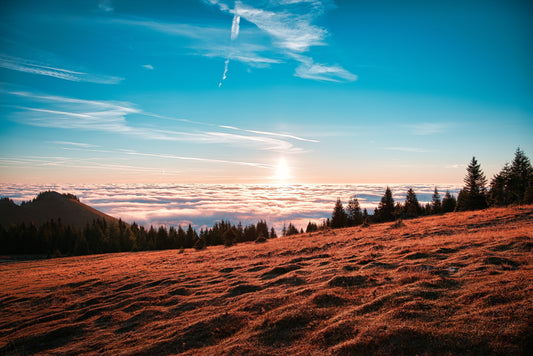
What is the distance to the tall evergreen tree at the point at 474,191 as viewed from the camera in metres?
59.5

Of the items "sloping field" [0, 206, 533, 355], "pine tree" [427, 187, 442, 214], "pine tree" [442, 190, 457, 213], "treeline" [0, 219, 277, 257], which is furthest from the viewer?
"treeline" [0, 219, 277, 257]

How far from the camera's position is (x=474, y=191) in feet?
198

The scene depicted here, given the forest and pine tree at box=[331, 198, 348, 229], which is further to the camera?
pine tree at box=[331, 198, 348, 229]

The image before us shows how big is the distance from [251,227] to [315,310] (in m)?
102

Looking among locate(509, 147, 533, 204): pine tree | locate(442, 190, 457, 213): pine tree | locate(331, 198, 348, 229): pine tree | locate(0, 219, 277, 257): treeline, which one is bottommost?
locate(0, 219, 277, 257): treeline

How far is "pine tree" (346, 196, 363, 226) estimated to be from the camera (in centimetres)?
7388

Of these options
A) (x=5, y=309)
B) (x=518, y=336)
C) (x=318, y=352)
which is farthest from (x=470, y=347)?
(x=5, y=309)

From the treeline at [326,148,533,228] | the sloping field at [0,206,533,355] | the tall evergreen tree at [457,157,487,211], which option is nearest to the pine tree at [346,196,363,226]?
the treeline at [326,148,533,228]

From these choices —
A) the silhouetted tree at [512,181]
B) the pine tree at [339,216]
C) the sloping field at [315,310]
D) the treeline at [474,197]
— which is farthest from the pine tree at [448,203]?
the sloping field at [315,310]

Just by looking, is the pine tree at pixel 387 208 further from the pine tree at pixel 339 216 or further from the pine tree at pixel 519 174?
the pine tree at pixel 519 174

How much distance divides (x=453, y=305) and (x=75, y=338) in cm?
1830

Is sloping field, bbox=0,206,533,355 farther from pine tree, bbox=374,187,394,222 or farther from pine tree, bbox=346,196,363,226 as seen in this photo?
pine tree, bbox=374,187,394,222

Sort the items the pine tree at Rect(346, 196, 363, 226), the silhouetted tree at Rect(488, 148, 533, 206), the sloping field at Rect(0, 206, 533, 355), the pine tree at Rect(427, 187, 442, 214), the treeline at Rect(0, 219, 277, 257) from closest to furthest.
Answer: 1. the sloping field at Rect(0, 206, 533, 355)
2. the silhouetted tree at Rect(488, 148, 533, 206)
3. the pine tree at Rect(346, 196, 363, 226)
4. the pine tree at Rect(427, 187, 442, 214)
5. the treeline at Rect(0, 219, 277, 257)

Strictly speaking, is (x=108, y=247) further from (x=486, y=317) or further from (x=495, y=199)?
(x=495, y=199)
